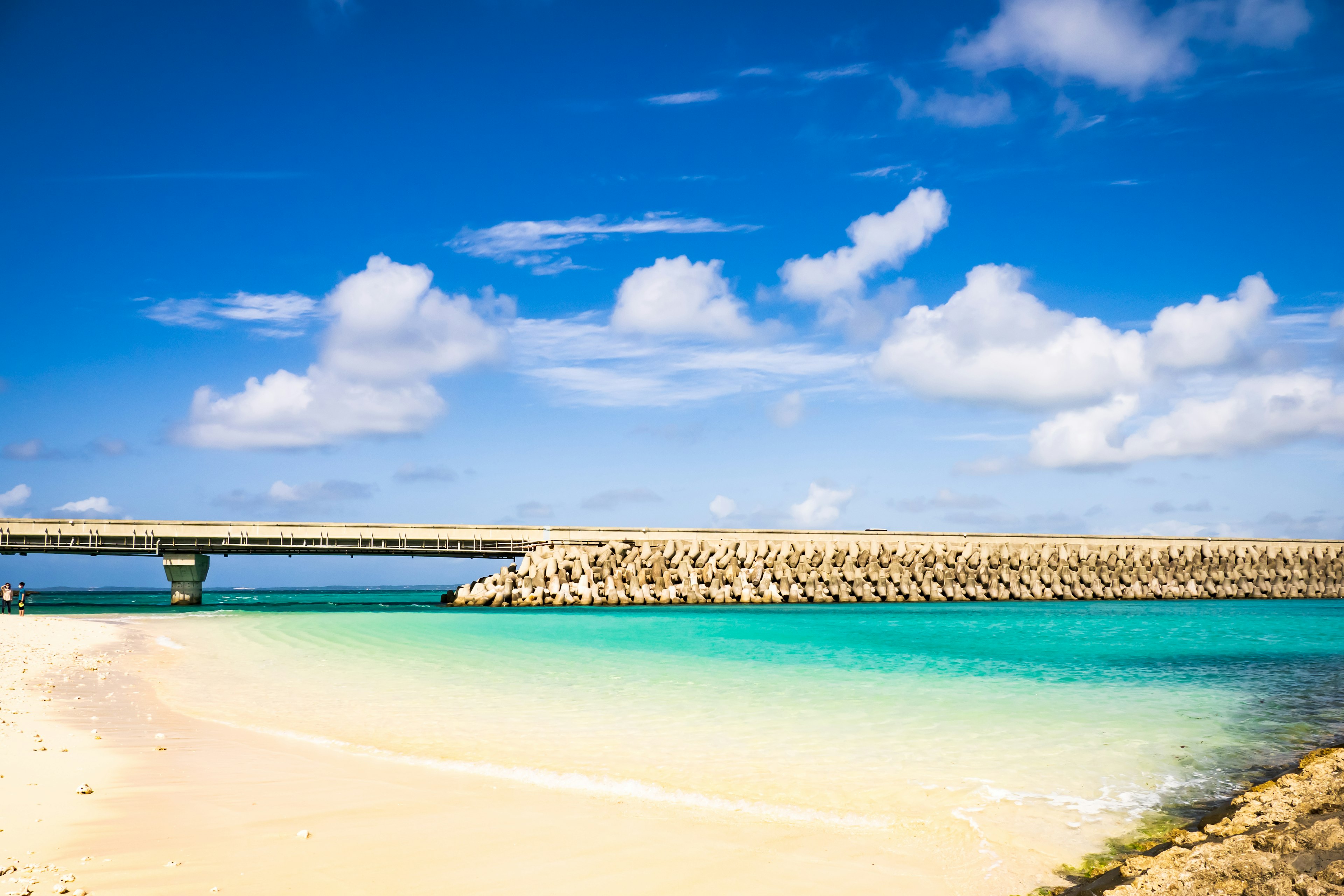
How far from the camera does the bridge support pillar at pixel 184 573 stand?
4891 cm

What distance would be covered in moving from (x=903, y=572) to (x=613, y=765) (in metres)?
43.6

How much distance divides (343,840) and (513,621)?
25627mm

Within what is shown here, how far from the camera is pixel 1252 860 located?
4062mm

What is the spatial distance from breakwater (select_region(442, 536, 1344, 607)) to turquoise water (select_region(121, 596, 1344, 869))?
22047mm

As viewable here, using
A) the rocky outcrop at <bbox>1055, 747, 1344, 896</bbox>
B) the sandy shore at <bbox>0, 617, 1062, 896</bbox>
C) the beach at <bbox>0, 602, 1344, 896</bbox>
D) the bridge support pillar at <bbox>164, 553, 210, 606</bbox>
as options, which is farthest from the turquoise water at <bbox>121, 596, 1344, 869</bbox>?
the bridge support pillar at <bbox>164, 553, 210, 606</bbox>

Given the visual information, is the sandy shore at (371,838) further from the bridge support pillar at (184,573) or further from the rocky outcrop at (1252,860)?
the bridge support pillar at (184,573)

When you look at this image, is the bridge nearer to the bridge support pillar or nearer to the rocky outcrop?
the bridge support pillar

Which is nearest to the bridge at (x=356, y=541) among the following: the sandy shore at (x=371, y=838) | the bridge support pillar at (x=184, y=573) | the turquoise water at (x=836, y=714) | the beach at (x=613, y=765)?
the bridge support pillar at (x=184, y=573)

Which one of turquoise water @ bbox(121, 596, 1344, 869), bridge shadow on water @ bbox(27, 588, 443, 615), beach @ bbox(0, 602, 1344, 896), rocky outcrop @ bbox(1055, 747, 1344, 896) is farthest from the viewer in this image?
bridge shadow on water @ bbox(27, 588, 443, 615)

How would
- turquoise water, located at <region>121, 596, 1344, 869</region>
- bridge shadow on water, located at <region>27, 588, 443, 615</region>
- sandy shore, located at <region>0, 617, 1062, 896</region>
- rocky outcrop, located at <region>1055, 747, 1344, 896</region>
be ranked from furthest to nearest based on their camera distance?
bridge shadow on water, located at <region>27, 588, 443, 615</region>
turquoise water, located at <region>121, 596, 1344, 869</region>
sandy shore, located at <region>0, 617, 1062, 896</region>
rocky outcrop, located at <region>1055, 747, 1344, 896</region>

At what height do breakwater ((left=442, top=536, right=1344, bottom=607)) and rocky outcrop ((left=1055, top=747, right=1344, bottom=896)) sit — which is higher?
rocky outcrop ((left=1055, top=747, right=1344, bottom=896))

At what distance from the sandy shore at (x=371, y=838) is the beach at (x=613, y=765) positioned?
3 centimetres

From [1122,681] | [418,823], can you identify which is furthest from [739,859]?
[1122,681]

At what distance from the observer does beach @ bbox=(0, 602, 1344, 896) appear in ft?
16.7
